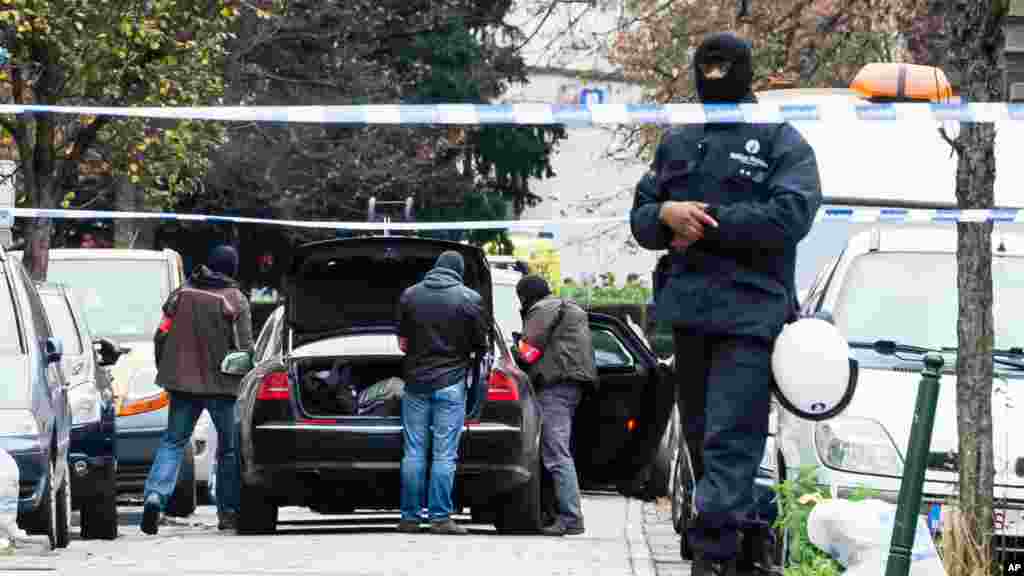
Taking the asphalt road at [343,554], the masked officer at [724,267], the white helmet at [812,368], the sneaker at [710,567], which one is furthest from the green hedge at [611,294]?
the sneaker at [710,567]

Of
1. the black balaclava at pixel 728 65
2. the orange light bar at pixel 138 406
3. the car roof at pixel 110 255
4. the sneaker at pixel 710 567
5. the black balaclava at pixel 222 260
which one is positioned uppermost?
the black balaclava at pixel 728 65

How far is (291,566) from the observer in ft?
32.6

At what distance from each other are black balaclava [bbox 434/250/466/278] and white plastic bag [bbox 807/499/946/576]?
554 cm

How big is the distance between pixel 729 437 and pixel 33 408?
4.36m

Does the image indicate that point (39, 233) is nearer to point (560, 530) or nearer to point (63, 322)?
point (63, 322)

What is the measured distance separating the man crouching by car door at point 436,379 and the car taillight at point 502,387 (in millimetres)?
249

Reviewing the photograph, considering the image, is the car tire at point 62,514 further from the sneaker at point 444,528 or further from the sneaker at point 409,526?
the sneaker at point 444,528

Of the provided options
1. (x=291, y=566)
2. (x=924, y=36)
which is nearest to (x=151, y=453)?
(x=291, y=566)

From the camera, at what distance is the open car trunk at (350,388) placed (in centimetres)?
1273

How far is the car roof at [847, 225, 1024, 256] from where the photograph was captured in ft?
35.7

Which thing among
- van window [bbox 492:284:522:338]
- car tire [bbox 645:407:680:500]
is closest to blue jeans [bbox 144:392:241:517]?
van window [bbox 492:284:522:338]

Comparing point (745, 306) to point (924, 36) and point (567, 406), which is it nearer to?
point (567, 406)

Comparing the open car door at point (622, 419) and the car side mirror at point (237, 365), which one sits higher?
the car side mirror at point (237, 365)

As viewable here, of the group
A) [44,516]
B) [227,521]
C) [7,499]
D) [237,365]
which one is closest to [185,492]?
[227,521]
